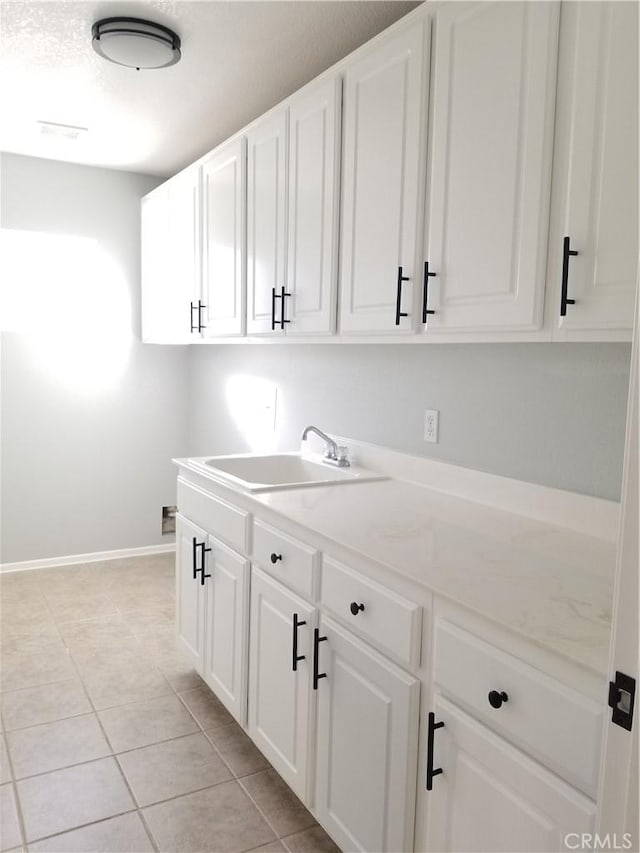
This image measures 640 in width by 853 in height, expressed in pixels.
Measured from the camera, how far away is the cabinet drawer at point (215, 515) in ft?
7.40

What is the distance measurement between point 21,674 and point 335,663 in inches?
70.1

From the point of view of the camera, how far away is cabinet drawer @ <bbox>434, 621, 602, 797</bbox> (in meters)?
1.06

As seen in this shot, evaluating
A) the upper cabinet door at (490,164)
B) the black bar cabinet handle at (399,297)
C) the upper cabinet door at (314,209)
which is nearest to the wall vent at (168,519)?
the upper cabinet door at (314,209)

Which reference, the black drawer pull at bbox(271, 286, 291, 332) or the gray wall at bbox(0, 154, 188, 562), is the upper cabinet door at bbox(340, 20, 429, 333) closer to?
the black drawer pull at bbox(271, 286, 291, 332)

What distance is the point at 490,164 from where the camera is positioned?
1613 mm

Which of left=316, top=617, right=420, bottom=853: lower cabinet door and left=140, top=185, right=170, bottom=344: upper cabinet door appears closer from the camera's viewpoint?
left=316, top=617, right=420, bottom=853: lower cabinet door

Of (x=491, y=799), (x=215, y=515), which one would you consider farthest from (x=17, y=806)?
(x=491, y=799)

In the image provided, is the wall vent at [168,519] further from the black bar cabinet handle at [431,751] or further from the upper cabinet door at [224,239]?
the black bar cabinet handle at [431,751]

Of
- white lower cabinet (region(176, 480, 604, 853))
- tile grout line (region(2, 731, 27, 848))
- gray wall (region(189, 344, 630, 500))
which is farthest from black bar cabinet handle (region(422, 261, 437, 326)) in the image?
tile grout line (region(2, 731, 27, 848))

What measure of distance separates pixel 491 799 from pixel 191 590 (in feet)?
5.58

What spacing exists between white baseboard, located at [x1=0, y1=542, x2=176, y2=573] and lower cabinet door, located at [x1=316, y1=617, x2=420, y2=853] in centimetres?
292

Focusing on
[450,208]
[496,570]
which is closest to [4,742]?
[496,570]

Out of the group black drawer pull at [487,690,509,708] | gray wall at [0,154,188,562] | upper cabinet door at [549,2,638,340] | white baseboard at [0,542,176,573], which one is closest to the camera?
black drawer pull at [487,690,509,708]

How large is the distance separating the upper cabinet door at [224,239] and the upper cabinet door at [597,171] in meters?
1.62
